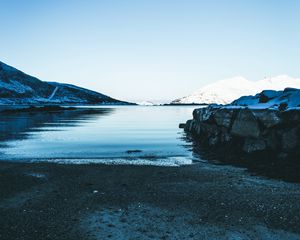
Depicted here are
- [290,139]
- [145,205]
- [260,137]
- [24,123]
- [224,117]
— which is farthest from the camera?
[24,123]

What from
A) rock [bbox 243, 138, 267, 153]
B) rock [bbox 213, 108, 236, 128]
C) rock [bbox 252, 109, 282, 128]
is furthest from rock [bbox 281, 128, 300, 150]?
rock [bbox 213, 108, 236, 128]

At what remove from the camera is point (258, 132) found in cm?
1459

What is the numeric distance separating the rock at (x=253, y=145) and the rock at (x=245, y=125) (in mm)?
255

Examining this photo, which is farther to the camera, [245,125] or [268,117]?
[245,125]

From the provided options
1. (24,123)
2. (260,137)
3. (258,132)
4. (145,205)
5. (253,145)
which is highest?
(258,132)

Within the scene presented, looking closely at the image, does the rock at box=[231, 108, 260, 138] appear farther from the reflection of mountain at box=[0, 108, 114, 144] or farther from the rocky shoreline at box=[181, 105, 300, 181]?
the reflection of mountain at box=[0, 108, 114, 144]

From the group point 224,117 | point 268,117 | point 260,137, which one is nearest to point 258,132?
point 260,137

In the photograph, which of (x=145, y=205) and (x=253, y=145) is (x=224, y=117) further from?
(x=145, y=205)

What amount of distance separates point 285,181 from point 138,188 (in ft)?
16.2

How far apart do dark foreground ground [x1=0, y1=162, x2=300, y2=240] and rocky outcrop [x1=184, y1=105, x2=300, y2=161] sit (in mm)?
3216

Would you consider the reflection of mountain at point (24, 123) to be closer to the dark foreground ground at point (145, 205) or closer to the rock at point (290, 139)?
the dark foreground ground at point (145, 205)

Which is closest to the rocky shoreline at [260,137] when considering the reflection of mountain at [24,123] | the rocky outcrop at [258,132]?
the rocky outcrop at [258,132]

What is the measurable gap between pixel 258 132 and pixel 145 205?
8.85 metres

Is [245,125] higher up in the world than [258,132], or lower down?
higher up
